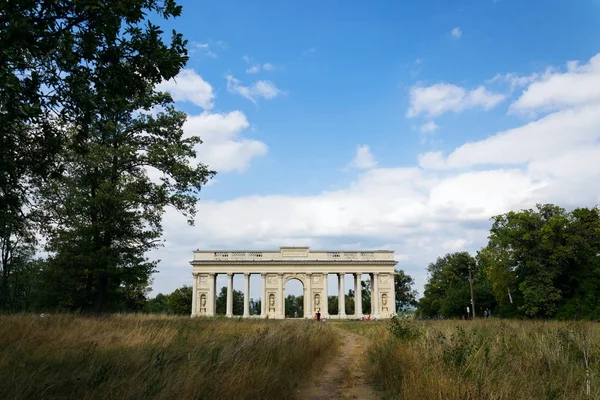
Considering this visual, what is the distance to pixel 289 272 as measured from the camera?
7019cm

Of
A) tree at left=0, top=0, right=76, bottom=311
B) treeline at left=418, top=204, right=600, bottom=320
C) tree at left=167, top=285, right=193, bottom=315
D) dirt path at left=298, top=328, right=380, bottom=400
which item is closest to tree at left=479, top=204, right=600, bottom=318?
treeline at left=418, top=204, right=600, bottom=320

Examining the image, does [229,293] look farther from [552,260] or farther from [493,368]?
[493,368]

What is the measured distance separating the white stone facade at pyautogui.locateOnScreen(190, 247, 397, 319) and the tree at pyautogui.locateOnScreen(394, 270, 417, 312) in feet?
88.5

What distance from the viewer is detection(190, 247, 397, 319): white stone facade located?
6925cm

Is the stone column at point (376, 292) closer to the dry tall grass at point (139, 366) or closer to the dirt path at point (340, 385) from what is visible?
the dirt path at point (340, 385)

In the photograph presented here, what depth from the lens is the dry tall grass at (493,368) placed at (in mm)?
6305

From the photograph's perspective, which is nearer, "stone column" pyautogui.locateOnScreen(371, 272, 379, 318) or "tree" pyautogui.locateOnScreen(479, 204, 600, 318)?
"tree" pyautogui.locateOnScreen(479, 204, 600, 318)

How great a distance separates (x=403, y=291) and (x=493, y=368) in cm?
9226

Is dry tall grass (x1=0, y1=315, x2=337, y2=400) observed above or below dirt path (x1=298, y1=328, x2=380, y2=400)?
above

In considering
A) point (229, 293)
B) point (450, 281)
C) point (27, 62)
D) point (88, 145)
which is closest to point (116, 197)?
point (88, 145)

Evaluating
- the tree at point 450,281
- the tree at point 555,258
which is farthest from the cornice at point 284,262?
the tree at point 555,258

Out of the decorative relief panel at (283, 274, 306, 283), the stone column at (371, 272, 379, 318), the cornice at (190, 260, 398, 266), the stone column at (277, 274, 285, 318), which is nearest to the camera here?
the stone column at (371, 272, 379, 318)

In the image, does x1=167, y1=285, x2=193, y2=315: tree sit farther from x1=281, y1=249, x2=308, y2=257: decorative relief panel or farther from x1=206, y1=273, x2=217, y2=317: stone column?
x1=281, y1=249, x2=308, y2=257: decorative relief panel

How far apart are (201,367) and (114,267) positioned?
17.8 meters
